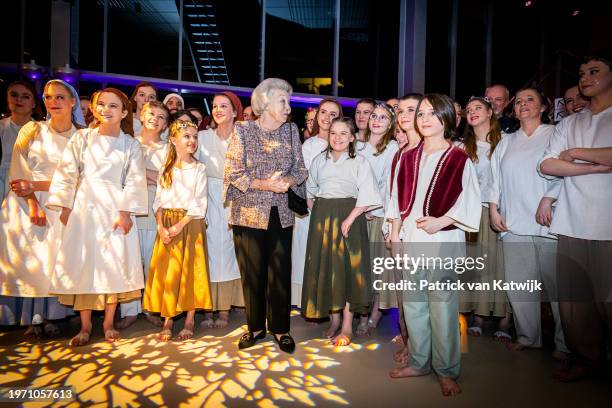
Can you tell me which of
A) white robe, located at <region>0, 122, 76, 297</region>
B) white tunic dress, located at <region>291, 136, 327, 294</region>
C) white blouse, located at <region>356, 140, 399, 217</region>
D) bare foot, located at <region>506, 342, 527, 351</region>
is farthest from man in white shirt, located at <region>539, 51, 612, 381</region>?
white robe, located at <region>0, 122, 76, 297</region>

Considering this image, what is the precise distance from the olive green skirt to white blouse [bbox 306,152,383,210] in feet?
0.24

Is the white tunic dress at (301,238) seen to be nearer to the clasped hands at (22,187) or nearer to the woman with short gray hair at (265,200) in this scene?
the woman with short gray hair at (265,200)

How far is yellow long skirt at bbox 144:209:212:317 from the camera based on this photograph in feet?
10.3

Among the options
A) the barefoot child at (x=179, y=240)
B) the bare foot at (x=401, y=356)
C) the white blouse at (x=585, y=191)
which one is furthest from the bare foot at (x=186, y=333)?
the white blouse at (x=585, y=191)

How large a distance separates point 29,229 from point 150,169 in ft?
3.13

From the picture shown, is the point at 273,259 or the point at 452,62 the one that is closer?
the point at 273,259

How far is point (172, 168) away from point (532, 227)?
8.64ft

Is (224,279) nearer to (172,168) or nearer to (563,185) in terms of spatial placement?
(172,168)

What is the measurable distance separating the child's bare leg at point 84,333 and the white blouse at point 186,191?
92cm

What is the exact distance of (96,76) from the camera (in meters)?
7.69

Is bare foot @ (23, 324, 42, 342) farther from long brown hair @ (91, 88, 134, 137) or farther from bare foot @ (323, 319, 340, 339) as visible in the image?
bare foot @ (323, 319, 340, 339)

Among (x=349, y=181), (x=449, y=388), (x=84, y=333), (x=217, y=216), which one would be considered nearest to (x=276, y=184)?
(x=349, y=181)

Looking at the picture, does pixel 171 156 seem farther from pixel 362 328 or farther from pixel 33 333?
pixel 362 328

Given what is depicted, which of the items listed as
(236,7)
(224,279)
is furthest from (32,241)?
(236,7)
